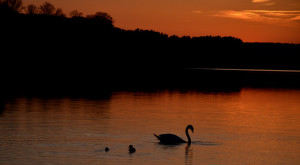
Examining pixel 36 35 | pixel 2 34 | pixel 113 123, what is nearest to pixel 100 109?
pixel 113 123

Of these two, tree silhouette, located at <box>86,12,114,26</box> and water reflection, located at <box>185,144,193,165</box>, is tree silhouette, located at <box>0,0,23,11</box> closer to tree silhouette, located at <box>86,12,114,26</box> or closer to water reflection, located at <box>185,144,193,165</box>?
tree silhouette, located at <box>86,12,114,26</box>

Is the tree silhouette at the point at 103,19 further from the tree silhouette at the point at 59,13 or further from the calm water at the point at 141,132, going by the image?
the calm water at the point at 141,132

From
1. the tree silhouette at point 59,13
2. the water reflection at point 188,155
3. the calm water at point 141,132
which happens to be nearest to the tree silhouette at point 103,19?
the tree silhouette at point 59,13

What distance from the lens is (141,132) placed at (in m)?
31.7

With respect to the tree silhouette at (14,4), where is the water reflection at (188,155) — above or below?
below

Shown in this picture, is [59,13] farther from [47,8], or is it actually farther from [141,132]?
[141,132]

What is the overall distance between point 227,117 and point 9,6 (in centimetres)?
12445

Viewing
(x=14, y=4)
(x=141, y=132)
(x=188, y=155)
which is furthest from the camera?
(x=14, y=4)

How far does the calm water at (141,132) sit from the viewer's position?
2436cm

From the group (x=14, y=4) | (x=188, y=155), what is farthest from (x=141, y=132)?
(x=14, y=4)

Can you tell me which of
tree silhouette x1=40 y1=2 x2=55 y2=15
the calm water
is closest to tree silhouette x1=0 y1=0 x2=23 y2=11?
tree silhouette x1=40 y1=2 x2=55 y2=15

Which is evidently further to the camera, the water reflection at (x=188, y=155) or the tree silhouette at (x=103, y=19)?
the tree silhouette at (x=103, y=19)

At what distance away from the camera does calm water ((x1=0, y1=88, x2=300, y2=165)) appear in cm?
2436

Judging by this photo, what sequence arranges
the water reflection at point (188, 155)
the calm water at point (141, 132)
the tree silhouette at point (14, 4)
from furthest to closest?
the tree silhouette at point (14, 4) < the calm water at point (141, 132) < the water reflection at point (188, 155)
